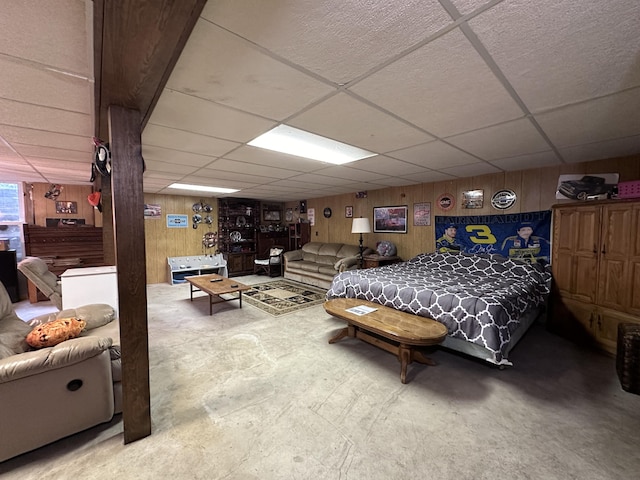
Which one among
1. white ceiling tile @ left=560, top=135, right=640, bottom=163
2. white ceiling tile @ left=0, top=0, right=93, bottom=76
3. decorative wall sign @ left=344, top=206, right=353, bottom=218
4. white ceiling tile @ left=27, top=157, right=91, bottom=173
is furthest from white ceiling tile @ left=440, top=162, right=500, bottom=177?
white ceiling tile @ left=27, top=157, right=91, bottom=173

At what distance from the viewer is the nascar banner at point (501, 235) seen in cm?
365

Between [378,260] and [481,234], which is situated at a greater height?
[481,234]

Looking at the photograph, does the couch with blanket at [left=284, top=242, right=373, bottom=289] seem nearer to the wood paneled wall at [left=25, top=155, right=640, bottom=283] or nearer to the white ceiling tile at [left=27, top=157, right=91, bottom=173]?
the wood paneled wall at [left=25, top=155, right=640, bottom=283]

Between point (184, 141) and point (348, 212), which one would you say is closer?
Answer: point (184, 141)

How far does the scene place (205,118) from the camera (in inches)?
75.0

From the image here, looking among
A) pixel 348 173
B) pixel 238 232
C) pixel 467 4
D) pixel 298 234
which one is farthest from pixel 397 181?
pixel 238 232

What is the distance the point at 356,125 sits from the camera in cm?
207

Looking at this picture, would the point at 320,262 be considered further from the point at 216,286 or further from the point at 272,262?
the point at 216,286

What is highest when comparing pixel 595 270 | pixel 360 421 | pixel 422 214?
pixel 422 214

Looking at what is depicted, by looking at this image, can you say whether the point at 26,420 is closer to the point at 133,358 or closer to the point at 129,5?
the point at 133,358

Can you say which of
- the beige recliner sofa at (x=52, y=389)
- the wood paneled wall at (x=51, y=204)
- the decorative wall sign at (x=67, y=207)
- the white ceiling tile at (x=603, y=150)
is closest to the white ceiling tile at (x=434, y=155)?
the white ceiling tile at (x=603, y=150)

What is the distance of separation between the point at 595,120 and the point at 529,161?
1.40m

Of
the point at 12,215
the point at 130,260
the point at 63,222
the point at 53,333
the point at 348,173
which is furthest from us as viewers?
the point at 63,222

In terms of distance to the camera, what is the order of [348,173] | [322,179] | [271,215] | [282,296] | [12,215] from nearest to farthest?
1. [348,173]
2. [322,179]
3. [12,215]
4. [282,296]
5. [271,215]
